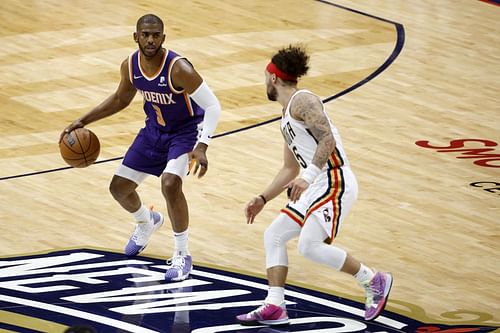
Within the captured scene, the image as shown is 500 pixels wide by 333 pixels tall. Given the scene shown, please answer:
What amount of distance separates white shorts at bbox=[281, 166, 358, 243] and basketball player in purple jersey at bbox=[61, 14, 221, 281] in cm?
75

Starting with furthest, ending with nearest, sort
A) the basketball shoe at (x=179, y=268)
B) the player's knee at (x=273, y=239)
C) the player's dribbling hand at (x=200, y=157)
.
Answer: the basketball shoe at (x=179, y=268), the player's dribbling hand at (x=200, y=157), the player's knee at (x=273, y=239)

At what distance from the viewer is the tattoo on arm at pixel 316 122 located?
7746 mm

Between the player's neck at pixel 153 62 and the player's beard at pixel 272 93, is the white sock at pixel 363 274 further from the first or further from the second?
the player's neck at pixel 153 62

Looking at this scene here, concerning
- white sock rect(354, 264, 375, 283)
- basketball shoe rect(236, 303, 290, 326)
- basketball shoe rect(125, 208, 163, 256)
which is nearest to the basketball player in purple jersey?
basketball shoe rect(125, 208, 163, 256)

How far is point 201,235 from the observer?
995 centimetres

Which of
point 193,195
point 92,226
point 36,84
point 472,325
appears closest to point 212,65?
point 36,84

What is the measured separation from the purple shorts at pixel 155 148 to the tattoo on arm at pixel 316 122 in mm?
1255

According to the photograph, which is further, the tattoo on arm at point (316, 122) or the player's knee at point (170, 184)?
the player's knee at point (170, 184)

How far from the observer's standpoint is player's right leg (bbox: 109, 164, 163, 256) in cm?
912

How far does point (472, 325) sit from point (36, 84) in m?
7.28

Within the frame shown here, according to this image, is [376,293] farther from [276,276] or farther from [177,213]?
[177,213]

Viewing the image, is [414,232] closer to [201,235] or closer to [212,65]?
[201,235]

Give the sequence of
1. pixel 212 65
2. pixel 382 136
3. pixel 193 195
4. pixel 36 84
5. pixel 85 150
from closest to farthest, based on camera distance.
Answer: pixel 85 150, pixel 193 195, pixel 382 136, pixel 36 84, pixel 212 65

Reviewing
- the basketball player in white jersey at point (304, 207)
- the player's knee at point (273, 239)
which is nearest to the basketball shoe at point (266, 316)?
the basketball player in white jersey at point (304, 207)
